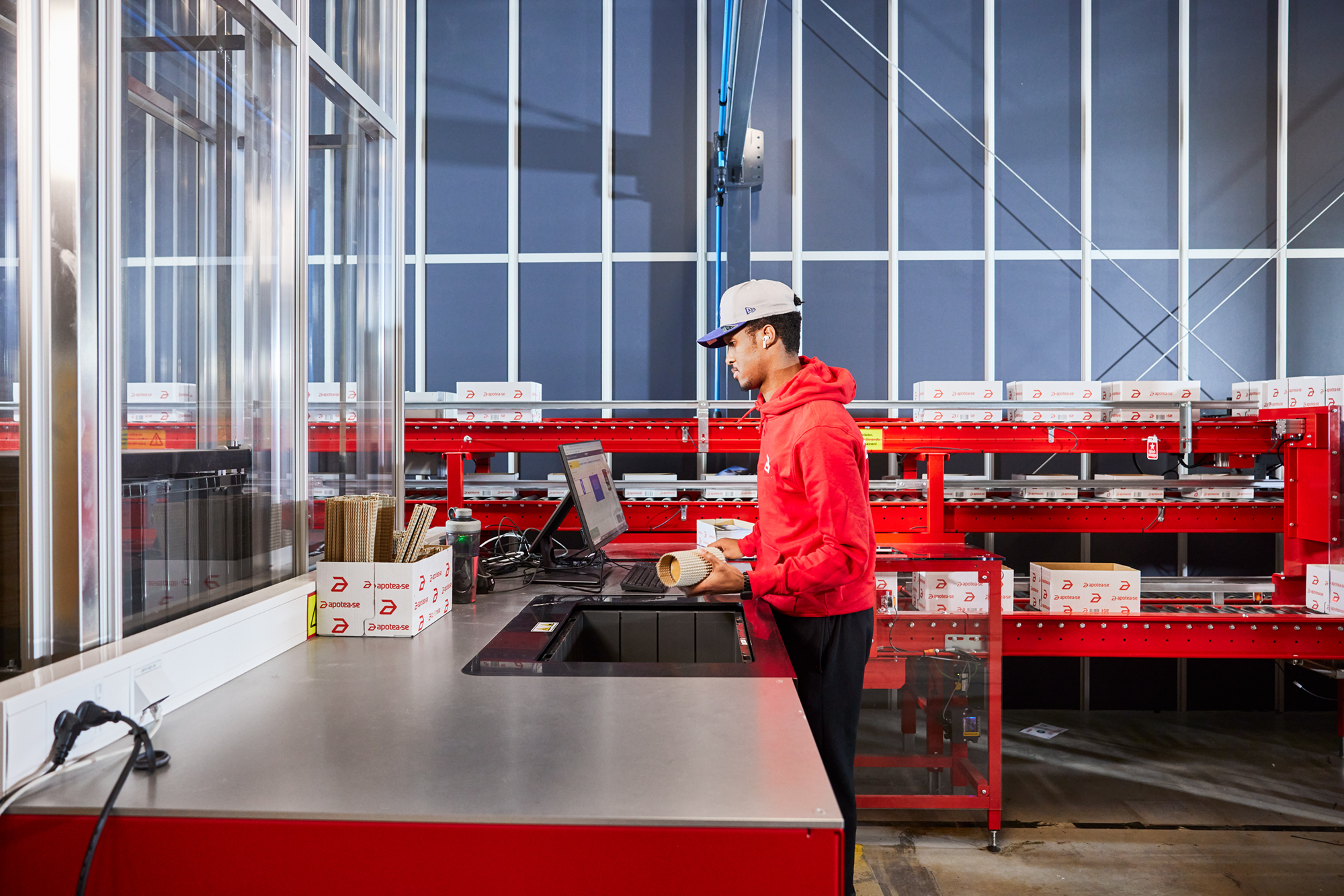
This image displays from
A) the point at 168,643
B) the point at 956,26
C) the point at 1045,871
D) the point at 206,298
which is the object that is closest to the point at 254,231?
the point at 206,298

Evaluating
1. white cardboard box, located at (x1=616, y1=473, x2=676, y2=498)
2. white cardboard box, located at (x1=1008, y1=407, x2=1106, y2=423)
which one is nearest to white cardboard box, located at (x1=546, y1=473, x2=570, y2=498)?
white cardboard box, located at (x1=616, y1=473, x2=676, y2=498)

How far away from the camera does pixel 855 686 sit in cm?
201

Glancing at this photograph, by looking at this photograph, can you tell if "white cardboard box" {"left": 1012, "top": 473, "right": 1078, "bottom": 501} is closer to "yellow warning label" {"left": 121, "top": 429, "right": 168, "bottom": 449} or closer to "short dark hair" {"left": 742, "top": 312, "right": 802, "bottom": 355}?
"short dark hair" {"left": 742, "top": 312, "right": 802, "bottom": 355}

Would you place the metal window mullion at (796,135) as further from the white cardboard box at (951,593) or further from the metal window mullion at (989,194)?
the white cardboard box at (951,593)

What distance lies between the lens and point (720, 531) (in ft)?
9.52

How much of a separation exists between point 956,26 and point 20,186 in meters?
5.16

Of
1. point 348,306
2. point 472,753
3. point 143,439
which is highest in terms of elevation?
point 348,306

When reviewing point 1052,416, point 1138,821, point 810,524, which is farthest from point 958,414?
point 810,524

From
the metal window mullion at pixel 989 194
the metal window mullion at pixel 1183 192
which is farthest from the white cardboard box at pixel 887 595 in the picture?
the metal window mullion at pixel 1183 192

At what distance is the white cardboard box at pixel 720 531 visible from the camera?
2881 millimetres

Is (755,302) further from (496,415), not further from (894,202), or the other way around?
(894,202)

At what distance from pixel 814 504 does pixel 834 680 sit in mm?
505

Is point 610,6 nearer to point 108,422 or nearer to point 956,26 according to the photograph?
point 956,26

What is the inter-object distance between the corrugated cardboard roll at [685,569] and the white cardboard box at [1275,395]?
124 inches
